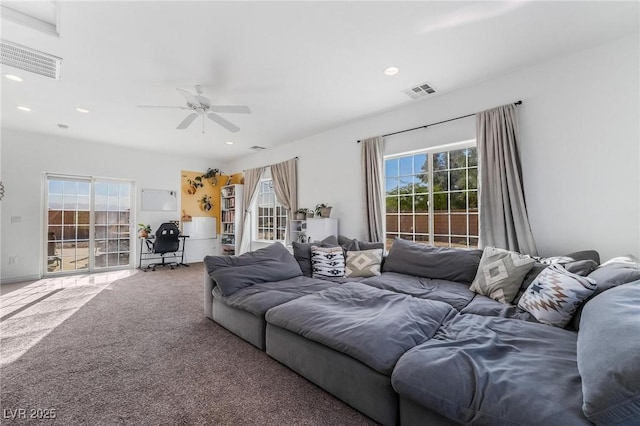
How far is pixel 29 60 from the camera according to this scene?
2.47m

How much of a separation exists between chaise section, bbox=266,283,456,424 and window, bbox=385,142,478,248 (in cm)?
165

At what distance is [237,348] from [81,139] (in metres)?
5.41

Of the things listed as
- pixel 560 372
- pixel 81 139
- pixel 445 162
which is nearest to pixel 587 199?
pixel 445 162

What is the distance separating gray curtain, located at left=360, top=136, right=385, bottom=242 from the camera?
389cm

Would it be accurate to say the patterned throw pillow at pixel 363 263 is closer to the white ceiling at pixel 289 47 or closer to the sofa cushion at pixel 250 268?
the sofa cushion at pixel 250 268

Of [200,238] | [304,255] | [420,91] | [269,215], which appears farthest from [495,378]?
[200,238]

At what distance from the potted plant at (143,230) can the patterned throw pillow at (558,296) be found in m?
6.58

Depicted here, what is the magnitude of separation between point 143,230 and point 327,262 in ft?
15.6

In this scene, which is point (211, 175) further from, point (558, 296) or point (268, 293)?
point (558, 296)

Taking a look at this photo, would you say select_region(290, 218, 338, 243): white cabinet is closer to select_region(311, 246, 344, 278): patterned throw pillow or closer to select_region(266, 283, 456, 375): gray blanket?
select_region(311, 246, 344, 278): patterned throw pillow


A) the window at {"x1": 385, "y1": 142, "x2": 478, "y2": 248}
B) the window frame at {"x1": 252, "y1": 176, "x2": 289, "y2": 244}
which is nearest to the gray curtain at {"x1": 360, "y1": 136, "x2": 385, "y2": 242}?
the window at {"x1": 385, "y1": 142, "x2": 478, "y2": 248}

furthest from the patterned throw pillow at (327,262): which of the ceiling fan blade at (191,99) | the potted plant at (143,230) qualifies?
the potted plant at (143,230)

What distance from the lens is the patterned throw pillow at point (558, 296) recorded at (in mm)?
1683

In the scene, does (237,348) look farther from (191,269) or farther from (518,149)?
(191,269)
